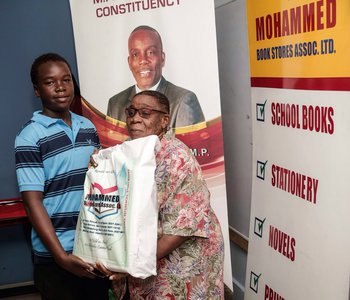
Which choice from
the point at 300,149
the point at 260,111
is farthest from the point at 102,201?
the point at 260,111

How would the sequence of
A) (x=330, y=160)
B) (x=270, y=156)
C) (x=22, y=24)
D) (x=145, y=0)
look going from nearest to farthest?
(x=330, y=160)
(x=270, y=156)
(x=145, y=0)
(x=22, y=24)

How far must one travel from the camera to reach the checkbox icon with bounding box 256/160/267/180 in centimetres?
204

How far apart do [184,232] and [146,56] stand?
113 centimetres

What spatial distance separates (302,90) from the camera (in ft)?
5.57

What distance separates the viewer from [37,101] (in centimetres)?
281

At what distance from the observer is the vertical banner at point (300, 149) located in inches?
59.4

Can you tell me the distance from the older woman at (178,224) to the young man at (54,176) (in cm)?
28

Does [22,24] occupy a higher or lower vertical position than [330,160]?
higher

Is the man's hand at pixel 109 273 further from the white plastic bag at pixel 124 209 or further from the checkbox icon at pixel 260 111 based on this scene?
the checkbox icon at pixel 260 111

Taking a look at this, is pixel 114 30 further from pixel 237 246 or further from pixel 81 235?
pixel 237 246

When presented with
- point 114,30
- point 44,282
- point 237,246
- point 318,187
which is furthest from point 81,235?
point 237,246

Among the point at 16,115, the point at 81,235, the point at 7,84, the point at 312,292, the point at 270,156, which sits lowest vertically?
the point at 312,292

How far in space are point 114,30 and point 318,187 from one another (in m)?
1.33

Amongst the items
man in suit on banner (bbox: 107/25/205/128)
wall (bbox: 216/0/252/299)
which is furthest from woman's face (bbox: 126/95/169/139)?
wall (bbox: 216/0/252/299)
